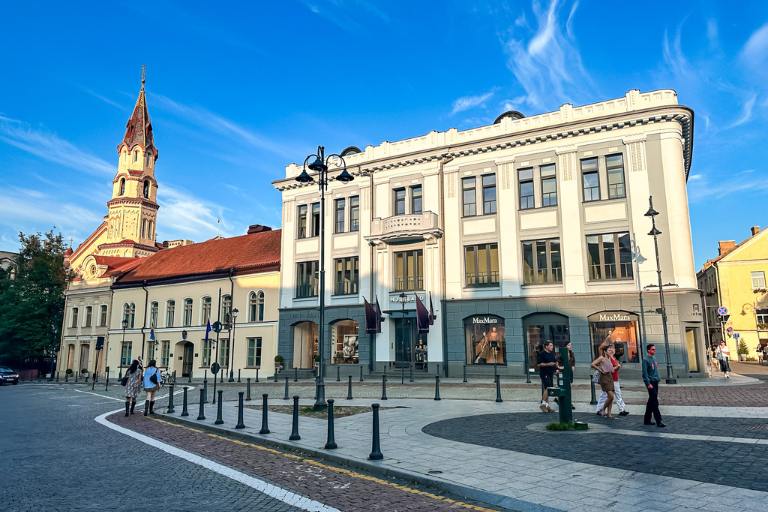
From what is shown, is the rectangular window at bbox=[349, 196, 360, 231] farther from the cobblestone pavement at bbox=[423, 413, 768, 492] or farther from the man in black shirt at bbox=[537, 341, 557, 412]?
the cobblestone pavement at bbox=[423, 413, 768, 492]

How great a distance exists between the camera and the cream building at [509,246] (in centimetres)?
2670

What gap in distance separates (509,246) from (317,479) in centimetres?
2379

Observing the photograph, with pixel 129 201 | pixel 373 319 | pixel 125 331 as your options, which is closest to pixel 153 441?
pixel 373 319

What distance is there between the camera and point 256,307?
3909 cm

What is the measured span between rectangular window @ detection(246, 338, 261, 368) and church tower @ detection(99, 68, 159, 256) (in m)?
31.3

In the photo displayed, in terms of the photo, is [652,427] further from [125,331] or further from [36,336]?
[36,336]

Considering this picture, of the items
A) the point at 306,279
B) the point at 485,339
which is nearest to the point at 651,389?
the point at 485,339

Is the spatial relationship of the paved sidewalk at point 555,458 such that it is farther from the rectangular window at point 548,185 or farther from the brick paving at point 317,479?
the rectangular window at point 548,185

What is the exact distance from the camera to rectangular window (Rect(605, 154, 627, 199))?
2783 centimetres

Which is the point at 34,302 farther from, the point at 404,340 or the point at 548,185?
the point at 548,185

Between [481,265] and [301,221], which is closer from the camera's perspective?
[481,265]

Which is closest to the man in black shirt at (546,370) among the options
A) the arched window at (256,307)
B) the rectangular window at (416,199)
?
the rectangular window at (416,199)

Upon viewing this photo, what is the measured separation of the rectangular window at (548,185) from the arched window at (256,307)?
21.2 metres

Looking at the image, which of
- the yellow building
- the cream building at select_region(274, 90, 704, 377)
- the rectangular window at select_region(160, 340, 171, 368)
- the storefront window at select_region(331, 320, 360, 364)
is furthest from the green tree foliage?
the yellow building
